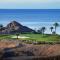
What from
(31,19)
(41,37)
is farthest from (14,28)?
(31,19)

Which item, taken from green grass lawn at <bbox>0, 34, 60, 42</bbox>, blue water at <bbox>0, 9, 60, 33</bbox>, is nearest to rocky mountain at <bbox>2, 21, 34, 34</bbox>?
green grass lawn at <bbox>0, 34, 60, 42</bbox>

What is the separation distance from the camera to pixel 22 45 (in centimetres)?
1005

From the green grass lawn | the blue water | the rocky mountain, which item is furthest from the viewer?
the blue water

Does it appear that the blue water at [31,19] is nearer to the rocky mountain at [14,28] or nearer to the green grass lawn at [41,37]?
the green grass lawn at [41,37]

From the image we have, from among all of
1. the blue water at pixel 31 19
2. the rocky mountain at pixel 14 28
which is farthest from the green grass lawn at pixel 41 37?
the blue water at pixel 31 19

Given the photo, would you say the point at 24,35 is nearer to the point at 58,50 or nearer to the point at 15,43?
the point at 15,43

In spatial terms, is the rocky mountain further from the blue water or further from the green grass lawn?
the blue water

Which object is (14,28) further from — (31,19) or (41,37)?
(31,19)

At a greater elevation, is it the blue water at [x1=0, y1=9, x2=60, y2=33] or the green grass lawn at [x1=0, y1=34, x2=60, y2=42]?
the blue water at [x1=0, y1=9, x2=60, y2=33]

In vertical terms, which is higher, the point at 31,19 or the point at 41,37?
the point at 31,19

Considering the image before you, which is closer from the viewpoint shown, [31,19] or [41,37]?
[41,37]

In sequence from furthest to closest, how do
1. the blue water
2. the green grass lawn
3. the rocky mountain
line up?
1. the blue water
2. the rocky mountain
3. the green grass lawn

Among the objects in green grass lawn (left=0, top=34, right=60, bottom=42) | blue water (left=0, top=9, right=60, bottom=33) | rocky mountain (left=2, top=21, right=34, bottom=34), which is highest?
blue water (left=0, top=9, right=60, bottom=33)

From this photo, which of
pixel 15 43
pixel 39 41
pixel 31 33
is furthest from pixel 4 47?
pixel 31 33
